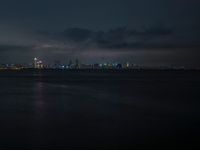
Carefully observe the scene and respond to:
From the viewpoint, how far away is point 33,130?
2073cm

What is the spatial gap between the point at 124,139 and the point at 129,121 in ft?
20.6

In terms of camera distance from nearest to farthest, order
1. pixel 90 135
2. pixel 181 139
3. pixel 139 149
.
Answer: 1. pixel 139 149
2. pixel 181 139
3. pixel 90 135

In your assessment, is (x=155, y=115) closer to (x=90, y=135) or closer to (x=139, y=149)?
(x=90, y=135)

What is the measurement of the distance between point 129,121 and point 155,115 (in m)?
3.69

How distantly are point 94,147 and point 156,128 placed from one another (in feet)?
19.1

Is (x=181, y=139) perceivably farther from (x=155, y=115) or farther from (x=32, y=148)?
(x=155, y=115)

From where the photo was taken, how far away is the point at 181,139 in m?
17.4

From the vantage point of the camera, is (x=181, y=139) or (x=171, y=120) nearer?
(x=181, y=139)

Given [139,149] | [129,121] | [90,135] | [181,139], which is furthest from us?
[129,121]

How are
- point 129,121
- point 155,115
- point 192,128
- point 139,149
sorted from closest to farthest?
point 139,149 < point 192,128 < point 129,121 < point 155,115

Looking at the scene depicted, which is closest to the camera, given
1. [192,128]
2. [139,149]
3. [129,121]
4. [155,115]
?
[139,149]

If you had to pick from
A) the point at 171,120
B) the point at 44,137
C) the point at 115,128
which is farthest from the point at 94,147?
the point at 171,120

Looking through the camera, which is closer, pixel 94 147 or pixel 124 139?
pixel 94 147

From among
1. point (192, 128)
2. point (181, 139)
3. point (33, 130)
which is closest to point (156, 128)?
point (192, 128)
